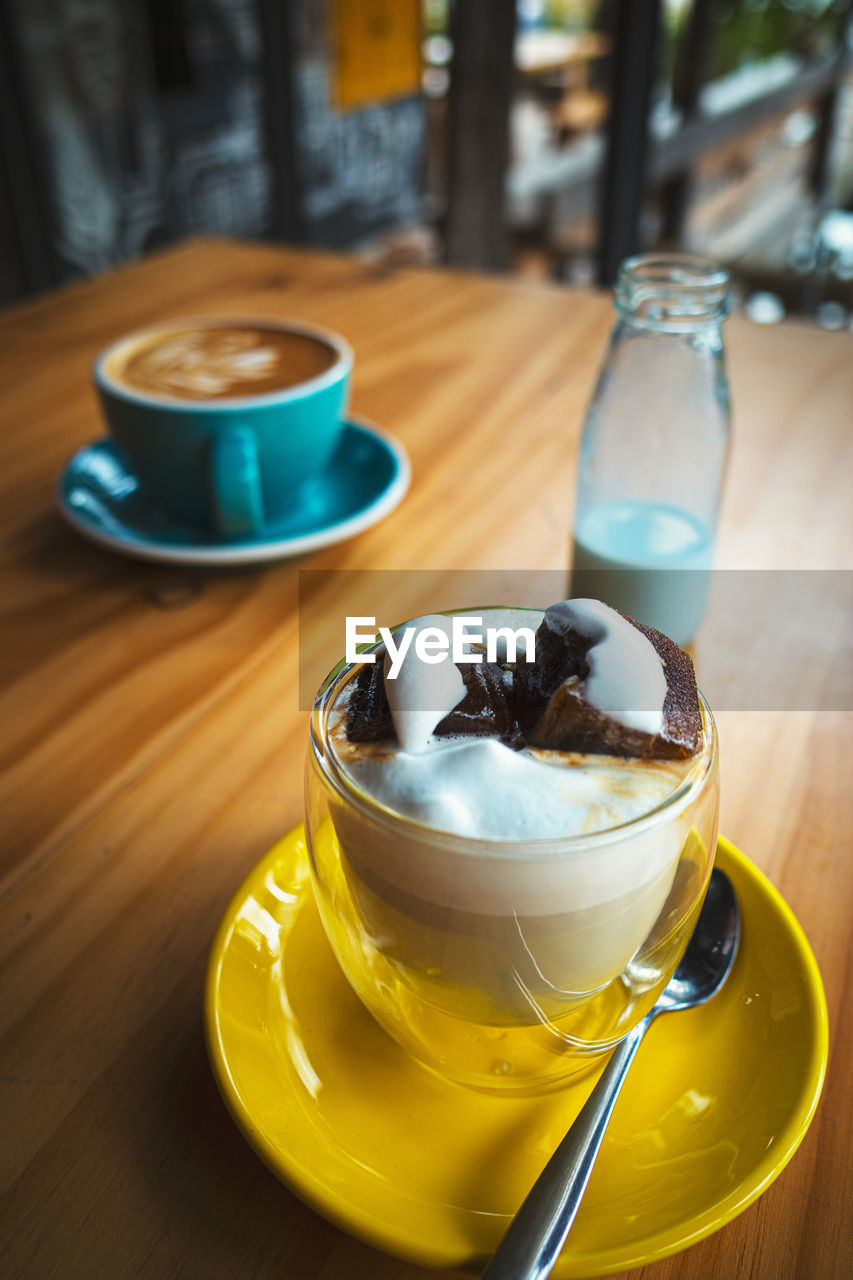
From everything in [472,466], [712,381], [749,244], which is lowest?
[749,244]

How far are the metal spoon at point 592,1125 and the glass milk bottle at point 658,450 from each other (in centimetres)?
20

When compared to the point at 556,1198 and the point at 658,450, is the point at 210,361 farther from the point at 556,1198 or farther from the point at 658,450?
the point at 556,1198

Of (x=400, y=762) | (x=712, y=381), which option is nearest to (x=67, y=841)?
(x=400, y=762)

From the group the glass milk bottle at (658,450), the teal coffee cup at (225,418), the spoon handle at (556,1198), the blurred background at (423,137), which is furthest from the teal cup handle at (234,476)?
the blurred background at (423,137)

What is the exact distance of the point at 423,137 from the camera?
3.34 m

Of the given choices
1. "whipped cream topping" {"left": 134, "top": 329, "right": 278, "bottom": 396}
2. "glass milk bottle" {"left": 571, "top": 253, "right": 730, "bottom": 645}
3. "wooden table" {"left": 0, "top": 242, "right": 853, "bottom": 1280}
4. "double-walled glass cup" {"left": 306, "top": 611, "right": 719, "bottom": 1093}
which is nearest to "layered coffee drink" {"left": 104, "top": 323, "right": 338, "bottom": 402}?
"whipped cream topping" {"left": 134, "top": 329, "right": 278, "bottom": 396}

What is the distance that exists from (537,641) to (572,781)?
63mm

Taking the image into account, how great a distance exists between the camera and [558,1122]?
0.32 m

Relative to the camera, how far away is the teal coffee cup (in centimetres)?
61

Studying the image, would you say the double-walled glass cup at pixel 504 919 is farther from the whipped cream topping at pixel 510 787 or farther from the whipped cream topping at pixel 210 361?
the whipped cream topping at pixel 210 361

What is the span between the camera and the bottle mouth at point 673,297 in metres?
0.52

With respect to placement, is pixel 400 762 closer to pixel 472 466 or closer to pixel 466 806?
pixel 466 806

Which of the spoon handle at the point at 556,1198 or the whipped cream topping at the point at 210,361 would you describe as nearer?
the spoon handle at the point at 556,1198

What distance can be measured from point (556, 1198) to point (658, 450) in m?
0.45
